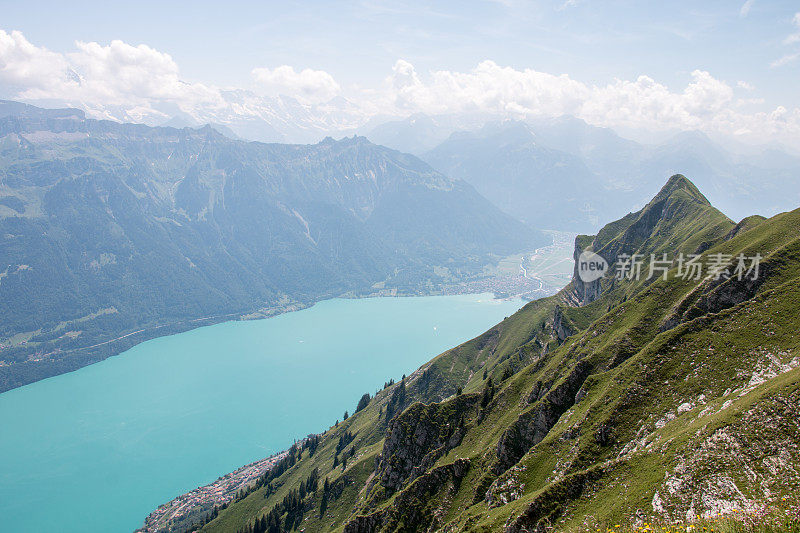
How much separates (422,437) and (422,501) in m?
23.1

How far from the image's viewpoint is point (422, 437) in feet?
299

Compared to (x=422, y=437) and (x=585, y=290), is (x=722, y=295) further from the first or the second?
(x=585, y=290)

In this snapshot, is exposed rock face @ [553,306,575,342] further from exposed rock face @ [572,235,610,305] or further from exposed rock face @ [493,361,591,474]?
exposed rock face @ [493,361,591,474]

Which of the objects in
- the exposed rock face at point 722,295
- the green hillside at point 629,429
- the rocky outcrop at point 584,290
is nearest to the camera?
the green hillside at point 629,429

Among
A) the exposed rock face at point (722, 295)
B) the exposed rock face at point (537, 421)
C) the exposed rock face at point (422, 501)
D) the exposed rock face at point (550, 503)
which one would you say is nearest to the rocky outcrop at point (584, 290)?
the exposed rock face at point (722, 295)

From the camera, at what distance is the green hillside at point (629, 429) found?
125 ft

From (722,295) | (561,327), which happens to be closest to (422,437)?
(561,327)

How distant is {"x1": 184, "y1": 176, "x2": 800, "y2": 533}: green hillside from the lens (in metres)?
38.2

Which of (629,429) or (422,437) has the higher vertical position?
(629,429)

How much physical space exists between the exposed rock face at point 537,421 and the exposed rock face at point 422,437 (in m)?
20.1

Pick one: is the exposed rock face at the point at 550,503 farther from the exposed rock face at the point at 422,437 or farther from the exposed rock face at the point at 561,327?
the exposed rock face at the point at 561,327

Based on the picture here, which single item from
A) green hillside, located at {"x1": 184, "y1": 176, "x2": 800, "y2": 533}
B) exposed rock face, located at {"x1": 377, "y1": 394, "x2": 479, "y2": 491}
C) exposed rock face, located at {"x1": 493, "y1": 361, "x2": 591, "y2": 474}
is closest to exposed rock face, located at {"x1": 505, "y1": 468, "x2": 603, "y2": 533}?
green hillside, located at {"x1": 184, "y1": 176, "x2": 800, "y2": 533}

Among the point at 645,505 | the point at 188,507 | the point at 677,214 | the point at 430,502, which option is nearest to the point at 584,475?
the point at 645,505

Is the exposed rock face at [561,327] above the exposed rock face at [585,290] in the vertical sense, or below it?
below
